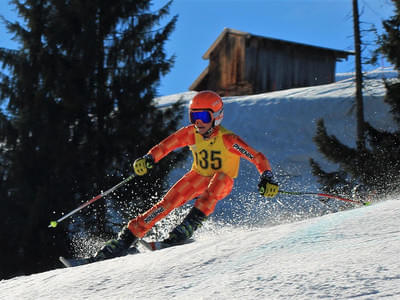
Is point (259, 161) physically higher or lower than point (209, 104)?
lower

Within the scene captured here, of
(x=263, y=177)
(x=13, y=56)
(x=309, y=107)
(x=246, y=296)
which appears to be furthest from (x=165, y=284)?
(x=309, y=107)

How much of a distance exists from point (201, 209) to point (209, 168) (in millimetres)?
572

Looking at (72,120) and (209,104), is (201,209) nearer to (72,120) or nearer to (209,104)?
(209,104)

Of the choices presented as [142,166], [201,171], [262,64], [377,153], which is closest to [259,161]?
[201,171]

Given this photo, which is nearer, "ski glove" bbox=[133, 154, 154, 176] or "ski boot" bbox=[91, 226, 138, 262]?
"ski boot" bbox=[91, 226, 138, 262]

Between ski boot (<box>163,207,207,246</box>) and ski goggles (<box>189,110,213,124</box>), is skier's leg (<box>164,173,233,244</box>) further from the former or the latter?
ski goggles (<box>189,110,213,124</box>)

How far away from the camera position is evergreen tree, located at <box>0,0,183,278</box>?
11.5m

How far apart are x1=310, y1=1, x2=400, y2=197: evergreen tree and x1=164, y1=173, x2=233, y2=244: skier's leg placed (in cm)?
582

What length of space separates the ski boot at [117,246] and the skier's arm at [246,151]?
60.1 inches

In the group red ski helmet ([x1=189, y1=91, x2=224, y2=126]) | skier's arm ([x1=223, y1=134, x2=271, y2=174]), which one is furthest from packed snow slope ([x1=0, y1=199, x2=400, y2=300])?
red ski helmet ([x1=189, y1=91, x2=224, y2=126])

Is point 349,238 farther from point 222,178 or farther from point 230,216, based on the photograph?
point 230,216

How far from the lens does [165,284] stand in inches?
113

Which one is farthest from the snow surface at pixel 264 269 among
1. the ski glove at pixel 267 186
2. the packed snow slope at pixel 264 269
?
the ski glove at pixel 267 186

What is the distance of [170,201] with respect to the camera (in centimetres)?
567
